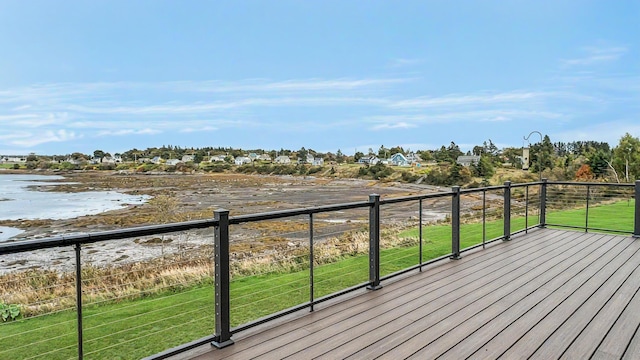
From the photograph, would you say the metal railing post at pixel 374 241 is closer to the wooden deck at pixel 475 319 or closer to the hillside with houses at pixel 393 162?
the wooden deck at pixel 475 319

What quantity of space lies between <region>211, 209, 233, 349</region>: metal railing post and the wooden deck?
0.30ft

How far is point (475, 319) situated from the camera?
2975 mm

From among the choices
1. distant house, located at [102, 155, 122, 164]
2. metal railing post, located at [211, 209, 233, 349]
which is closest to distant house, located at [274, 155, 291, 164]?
distant house, located at [102, 155, 122, 164]

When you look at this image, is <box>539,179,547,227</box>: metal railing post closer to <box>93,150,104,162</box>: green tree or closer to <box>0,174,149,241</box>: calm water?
<box>0,174,149,241</box>: calm water

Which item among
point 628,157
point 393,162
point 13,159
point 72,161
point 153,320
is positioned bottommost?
point 153,320

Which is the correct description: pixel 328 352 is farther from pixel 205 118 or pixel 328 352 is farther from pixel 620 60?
pixel 205 118

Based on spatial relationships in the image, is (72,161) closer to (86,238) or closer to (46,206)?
(46,206)

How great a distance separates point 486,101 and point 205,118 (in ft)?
121

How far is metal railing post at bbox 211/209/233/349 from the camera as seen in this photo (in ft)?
8.29

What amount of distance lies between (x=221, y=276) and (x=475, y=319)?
188cm

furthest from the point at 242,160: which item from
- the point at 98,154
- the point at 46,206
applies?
the point at 46,206

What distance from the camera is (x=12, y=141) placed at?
152 feet

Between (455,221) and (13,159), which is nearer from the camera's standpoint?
(455,221)

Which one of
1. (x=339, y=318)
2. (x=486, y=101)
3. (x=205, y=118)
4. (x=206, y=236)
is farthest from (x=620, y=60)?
(x=205, y=118)
